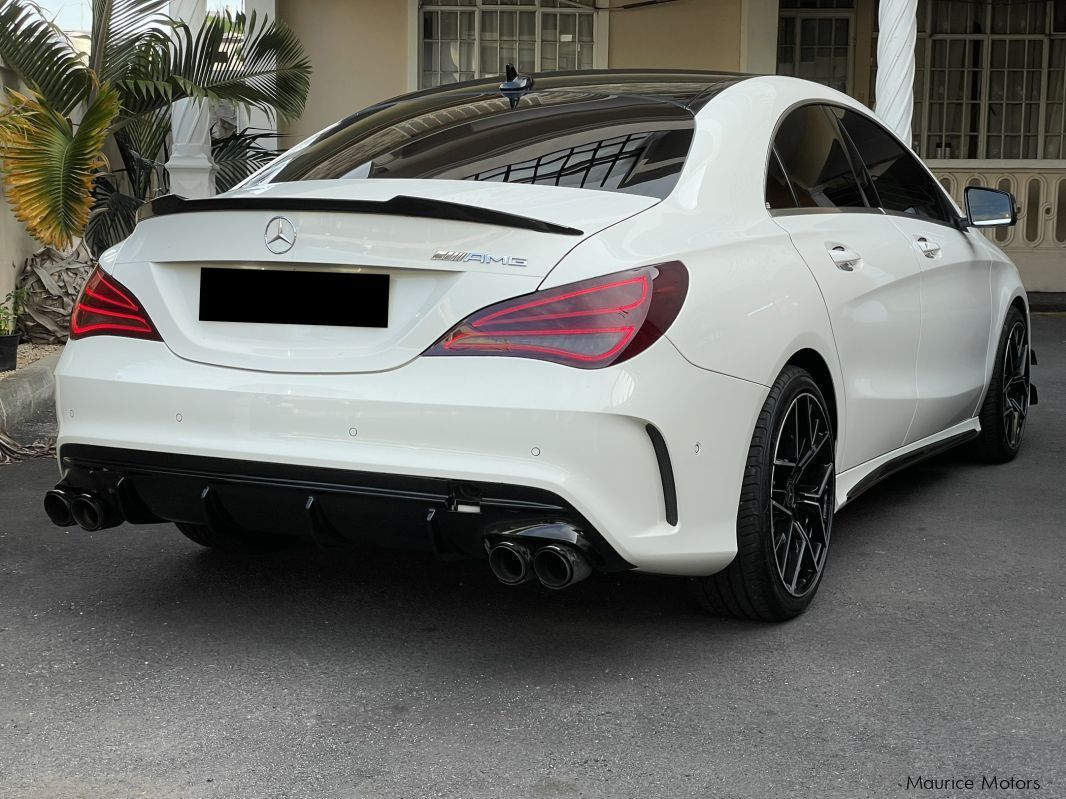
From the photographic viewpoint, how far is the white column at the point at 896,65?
376 inches

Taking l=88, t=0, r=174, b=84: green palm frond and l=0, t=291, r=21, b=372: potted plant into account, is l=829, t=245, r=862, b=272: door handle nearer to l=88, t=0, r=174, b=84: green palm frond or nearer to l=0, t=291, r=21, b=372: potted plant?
l=0, t=291, r=21, b=372: potted plant

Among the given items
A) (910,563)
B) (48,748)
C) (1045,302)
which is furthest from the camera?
(1045,302)

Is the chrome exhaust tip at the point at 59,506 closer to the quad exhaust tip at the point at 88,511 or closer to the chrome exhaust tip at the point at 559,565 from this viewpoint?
Answer: the quad exhaust tip at the point at 88,511

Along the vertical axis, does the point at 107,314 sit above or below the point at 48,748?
above

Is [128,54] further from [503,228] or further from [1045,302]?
[1045,302]

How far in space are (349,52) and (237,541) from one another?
1029cm

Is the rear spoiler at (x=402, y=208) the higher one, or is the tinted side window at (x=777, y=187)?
the tinted side window at (x=777, y=187)

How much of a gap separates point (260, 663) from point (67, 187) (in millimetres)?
4730

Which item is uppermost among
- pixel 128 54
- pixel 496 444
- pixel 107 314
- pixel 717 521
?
pixel 128 54

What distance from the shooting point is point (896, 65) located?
960 cm

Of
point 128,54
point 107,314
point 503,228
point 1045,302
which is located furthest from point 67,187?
point 1045,302

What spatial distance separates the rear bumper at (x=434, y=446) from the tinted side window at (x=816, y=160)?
89 centimetres

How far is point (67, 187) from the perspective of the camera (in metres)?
7.15

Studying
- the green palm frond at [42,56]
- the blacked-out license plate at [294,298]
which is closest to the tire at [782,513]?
the blacked-out license plate at [294,298]
